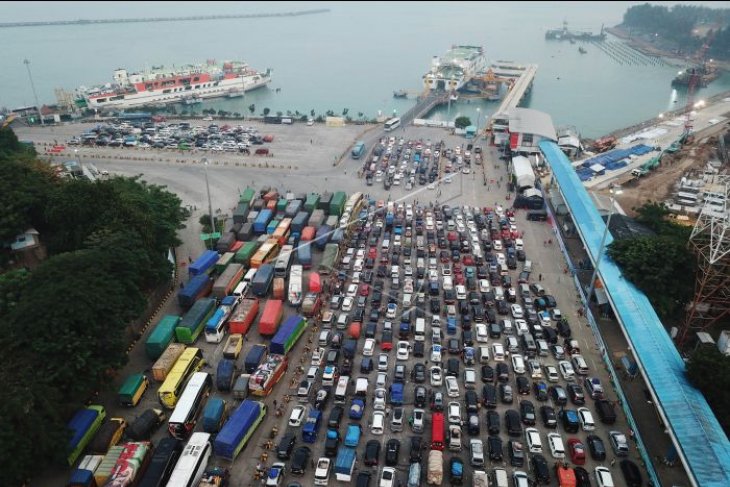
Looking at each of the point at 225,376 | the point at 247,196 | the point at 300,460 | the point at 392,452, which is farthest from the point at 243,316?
the point at 247,196

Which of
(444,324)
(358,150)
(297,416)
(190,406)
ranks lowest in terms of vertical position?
(444,324)

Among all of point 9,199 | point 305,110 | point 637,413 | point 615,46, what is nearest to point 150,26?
point 305,110

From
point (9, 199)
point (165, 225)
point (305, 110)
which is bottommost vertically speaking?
point (305, 110)

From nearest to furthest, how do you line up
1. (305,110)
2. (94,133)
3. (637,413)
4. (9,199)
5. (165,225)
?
(637,413) → (9,199) → (165,225) → (94,133) → (305,110)

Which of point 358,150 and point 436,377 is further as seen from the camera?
point 358,150

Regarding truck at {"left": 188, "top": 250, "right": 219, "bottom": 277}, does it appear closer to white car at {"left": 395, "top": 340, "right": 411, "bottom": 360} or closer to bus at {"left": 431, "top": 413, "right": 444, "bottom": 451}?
white car at {"left": 395, "top": 340, "right": 411, "bottom": 360}

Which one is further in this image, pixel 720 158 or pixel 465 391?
pixel 720 158

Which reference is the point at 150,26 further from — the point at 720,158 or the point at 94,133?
the point at 720,158

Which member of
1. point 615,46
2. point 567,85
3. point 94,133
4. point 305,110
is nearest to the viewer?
point 94,133

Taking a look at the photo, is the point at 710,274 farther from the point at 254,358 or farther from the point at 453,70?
the point at 453,70
